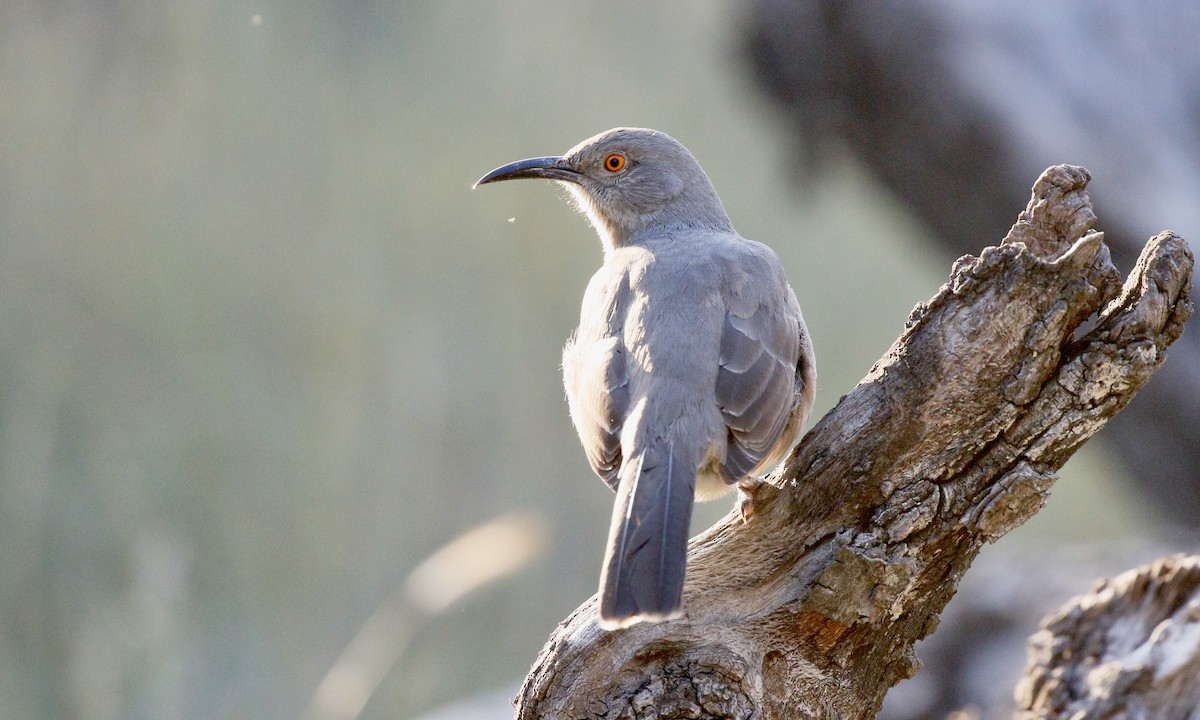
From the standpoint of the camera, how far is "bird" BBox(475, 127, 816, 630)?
2.61 metres

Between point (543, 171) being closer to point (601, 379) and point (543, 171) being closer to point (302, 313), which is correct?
point (601, 379)

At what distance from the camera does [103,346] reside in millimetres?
6449

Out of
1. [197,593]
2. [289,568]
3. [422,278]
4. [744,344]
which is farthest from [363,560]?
[744,344]

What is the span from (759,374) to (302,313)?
4.42 meters

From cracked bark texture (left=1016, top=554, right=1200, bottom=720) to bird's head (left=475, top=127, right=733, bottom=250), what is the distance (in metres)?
A: 1.95

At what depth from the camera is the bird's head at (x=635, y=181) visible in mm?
4234

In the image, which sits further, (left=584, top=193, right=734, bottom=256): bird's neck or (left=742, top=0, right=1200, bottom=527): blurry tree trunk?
(left=742, top=0, right=1200, bottom=527): blurry tree trunk

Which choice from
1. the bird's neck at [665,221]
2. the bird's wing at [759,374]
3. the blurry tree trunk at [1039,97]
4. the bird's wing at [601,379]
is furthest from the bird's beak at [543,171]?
the blurry tree trunk at [1039,97]

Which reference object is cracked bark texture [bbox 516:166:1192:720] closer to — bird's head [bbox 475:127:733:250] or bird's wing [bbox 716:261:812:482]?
bird's wing [bbox 716:261:812:482]

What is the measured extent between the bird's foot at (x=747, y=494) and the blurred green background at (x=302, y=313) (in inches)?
161

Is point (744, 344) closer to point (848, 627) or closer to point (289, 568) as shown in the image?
point (848, 627)

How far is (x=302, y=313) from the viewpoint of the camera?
680cm

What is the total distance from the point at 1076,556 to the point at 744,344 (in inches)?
205

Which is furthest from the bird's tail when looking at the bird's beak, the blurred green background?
the blurred green background
